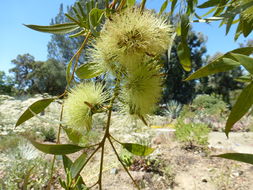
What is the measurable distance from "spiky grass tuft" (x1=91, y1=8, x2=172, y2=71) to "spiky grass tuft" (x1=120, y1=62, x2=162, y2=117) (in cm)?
3

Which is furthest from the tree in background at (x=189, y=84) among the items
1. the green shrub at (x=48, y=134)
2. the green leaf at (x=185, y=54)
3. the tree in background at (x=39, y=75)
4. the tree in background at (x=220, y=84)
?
the green leaf at (x=185, y=54)

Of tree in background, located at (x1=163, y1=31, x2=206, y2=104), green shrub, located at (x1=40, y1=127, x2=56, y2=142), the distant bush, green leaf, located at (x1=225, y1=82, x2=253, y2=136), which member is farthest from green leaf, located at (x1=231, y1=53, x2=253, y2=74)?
tree in background, located at (x1=163, y1=31, x2=206, y2=104)

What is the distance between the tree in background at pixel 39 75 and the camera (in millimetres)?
16391

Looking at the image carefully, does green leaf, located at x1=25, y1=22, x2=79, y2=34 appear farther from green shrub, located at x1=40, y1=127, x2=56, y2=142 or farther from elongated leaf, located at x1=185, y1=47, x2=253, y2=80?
green shrub, located at x1=40, y1=127, x2=56, y2=142

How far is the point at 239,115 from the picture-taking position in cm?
40

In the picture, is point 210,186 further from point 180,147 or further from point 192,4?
point 192,4

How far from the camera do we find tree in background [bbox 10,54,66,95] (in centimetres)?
1639

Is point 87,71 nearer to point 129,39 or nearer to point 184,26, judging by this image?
point 129,39

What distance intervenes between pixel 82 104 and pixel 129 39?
0.20m

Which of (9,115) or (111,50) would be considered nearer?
(111,50)

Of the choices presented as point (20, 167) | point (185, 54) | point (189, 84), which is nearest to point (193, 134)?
point (20, 167)

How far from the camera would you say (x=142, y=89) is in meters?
0.53

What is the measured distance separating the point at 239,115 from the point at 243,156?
0.24 feet

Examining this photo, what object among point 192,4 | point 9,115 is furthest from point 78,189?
point 9,115
